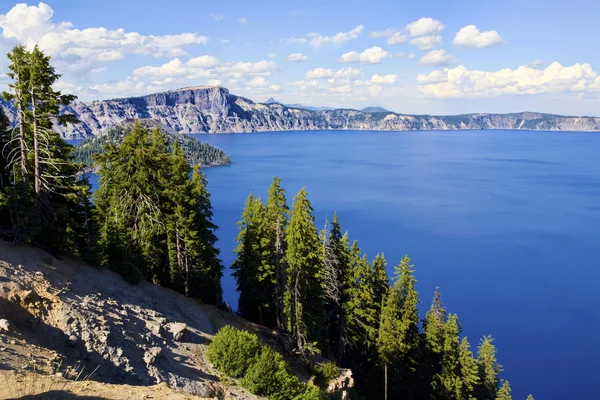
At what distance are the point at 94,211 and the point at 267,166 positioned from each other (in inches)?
6637

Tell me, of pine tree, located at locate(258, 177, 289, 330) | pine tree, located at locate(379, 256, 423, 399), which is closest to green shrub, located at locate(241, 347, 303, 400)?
pine tree, located at locate(258, 177, 289, 330)

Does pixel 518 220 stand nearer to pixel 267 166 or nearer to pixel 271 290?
pixel 271 290

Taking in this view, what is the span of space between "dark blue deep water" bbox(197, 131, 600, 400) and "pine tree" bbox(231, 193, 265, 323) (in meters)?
22.3

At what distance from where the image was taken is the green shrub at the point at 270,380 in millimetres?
18047

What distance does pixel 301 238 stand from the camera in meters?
28.0

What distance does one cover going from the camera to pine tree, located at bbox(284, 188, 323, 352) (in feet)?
91.1

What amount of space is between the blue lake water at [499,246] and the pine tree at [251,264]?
23144 millimetres

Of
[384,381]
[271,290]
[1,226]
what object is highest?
[1,226]

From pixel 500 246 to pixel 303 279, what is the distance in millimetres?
64683

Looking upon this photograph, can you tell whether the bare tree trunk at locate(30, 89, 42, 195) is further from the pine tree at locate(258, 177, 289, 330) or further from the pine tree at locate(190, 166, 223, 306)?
the pine tree at locate(258, 177, 289, 330)

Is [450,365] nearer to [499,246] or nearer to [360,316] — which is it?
[360,316]

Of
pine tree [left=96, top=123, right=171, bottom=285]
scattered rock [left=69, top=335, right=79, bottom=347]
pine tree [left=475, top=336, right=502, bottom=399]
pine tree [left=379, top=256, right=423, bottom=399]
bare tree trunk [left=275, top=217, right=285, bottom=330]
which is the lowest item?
pine tree [left=475, top=336, right=502, bottom=399]

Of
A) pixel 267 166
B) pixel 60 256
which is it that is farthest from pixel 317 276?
pixel 267 166

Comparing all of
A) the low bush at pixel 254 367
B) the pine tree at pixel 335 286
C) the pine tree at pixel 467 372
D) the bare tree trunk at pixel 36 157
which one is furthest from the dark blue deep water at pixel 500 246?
the bare tree trunk at pixel 36 157
